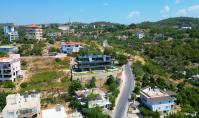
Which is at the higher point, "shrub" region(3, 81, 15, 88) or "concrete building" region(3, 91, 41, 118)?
"concrete building" region(3, 91, 41, 118)

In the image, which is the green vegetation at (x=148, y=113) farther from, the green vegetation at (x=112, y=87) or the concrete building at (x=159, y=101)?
the green vegetation at (x=112, y=87)

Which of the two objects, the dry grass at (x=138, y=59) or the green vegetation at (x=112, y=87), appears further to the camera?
the dry grass at (x=138, y=59)

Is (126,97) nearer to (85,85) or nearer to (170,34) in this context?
(85,85)

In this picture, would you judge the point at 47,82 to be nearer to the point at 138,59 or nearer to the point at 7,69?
the point at 7,69

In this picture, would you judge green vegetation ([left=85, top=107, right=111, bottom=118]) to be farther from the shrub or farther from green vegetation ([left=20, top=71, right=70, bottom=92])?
the shrub

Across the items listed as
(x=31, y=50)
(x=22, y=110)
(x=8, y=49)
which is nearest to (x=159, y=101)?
(x=22, y=110)

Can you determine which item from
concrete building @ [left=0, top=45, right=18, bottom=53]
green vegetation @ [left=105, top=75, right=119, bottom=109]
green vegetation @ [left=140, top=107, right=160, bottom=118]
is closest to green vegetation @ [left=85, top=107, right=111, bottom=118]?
green vegetation @ [left=105, top=75, right=119, bottom=109]

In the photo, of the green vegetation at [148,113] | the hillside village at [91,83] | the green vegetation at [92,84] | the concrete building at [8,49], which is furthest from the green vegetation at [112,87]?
the concrete building at [8,49]
